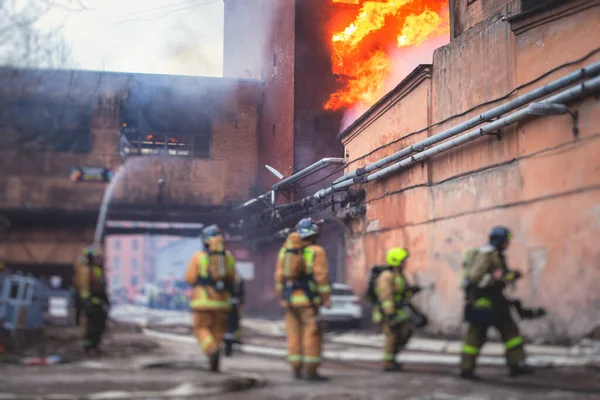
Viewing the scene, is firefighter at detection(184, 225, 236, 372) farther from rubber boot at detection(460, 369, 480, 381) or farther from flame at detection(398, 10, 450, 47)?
flame at detection(398, 10, 450, 47)

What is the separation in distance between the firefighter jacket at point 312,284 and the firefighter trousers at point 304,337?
8cm

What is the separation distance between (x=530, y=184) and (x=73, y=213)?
18157mm

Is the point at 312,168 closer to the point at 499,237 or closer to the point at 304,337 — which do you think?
the point at 304,337

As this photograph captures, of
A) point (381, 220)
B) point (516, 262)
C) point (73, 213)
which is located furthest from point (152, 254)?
point (516, 262)

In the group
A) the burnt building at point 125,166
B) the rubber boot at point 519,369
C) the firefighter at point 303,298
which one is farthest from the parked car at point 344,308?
the rubber boot at point 519,369

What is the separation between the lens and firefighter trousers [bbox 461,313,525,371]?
7.55 meters

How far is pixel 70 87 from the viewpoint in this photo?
21625 mm

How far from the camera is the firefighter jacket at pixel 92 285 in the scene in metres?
11.0

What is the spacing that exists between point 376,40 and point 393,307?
19523 millimetres

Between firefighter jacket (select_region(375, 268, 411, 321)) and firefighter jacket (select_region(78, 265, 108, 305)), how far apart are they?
4740 millimetres

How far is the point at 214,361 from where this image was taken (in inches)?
323

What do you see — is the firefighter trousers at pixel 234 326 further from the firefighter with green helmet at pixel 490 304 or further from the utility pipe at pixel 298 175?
the utility pipe at pixel 298 175

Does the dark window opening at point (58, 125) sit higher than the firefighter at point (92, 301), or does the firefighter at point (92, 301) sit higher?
the dark window opening at point (58, 125)

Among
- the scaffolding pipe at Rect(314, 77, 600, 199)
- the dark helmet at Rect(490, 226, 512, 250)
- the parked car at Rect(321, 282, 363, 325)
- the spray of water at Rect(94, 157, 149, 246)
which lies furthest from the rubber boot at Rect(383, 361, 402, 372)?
the spray of water at Rect(94, 157, 149, 246)
